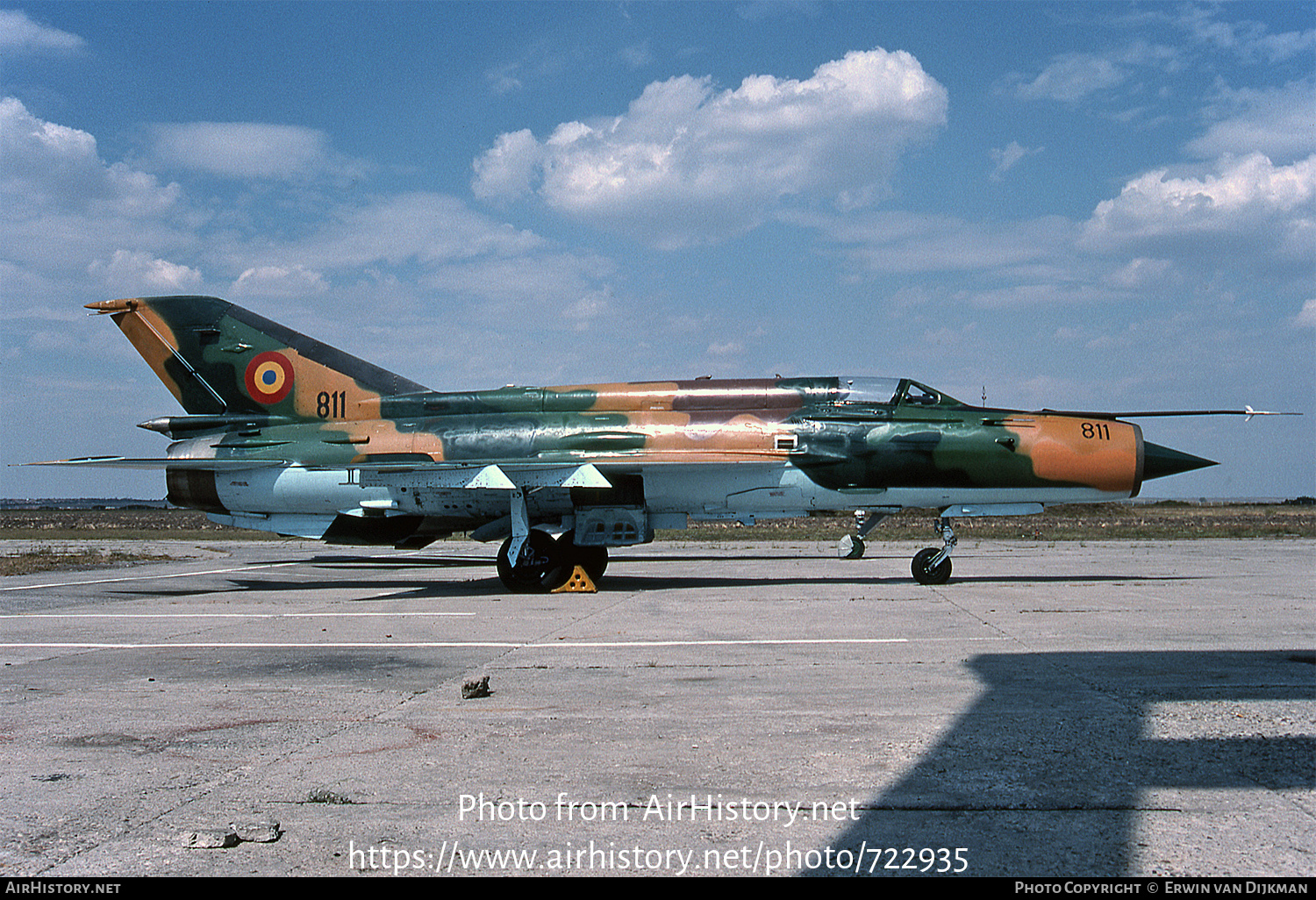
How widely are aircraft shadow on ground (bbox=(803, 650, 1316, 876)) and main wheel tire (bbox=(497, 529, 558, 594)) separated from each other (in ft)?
29.1

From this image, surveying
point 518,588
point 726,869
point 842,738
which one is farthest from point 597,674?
point 518,588

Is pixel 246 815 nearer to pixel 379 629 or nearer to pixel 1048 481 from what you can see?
pixel 379 629

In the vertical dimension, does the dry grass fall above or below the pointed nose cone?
below

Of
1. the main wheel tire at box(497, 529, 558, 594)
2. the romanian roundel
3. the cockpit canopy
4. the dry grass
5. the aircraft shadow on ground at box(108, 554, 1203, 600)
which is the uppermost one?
the romanian roundel

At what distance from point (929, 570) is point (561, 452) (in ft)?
19.7

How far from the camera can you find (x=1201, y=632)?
8.95m

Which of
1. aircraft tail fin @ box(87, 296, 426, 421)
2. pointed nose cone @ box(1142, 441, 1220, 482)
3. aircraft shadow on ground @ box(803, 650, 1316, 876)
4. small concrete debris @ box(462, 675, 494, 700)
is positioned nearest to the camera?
aircraft shadow on ground @ box(803, 650, 1316, 876)

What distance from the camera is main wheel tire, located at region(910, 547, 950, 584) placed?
14.5 m

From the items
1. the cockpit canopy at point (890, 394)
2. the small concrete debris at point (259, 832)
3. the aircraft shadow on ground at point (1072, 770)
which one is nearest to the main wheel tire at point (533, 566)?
the cockpit canopy at point (890, 394)

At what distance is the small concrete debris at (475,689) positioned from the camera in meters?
6.28

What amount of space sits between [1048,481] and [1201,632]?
16.2ft

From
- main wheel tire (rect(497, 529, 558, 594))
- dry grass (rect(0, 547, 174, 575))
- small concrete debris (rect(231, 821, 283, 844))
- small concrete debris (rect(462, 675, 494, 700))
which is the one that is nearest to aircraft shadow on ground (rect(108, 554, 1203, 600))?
main wheel tire (rect(497, 529, 558, 594))

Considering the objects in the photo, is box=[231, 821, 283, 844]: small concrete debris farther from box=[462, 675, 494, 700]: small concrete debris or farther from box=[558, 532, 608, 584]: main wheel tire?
box=[558, 532, 608, 584]: main wheel tire

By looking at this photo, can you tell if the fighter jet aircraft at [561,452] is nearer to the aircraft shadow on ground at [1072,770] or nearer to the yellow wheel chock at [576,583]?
the yellow wheel chock at [576,583]
